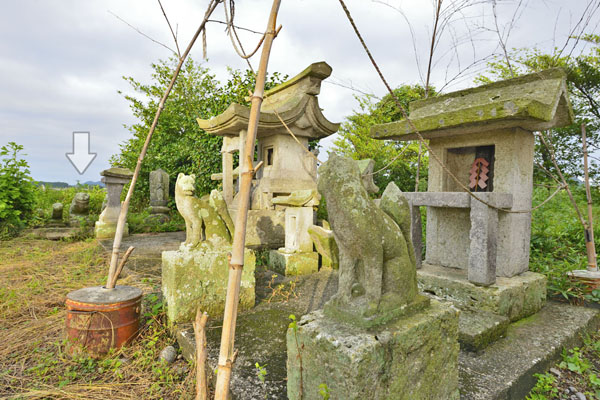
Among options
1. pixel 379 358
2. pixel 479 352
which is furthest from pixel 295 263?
pixel 379 358

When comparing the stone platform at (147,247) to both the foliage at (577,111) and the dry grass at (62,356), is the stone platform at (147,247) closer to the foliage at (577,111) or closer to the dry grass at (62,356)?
the dry grass at (62,356)

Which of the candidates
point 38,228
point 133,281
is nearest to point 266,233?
point 133,281

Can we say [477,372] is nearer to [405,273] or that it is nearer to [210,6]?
[405,273]

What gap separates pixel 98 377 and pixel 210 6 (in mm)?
2626

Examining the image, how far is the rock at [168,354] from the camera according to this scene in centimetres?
252

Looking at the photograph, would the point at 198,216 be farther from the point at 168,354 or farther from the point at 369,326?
the point at 369,326

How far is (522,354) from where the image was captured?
2404 millimetres

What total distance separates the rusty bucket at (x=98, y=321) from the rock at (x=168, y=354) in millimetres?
346

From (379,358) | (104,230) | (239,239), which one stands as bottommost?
(104,230)

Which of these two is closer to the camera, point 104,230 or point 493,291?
point 493,291

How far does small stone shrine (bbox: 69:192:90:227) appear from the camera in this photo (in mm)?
8291

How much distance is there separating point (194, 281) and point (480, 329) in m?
2.47

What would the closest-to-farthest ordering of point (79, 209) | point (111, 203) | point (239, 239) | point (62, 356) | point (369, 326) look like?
1. point (239, 239)
2. point (369, 326)
3. point (62, 356)
4. point (111, 203)
5. point (79, 209)

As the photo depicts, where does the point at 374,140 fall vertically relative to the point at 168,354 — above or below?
above
